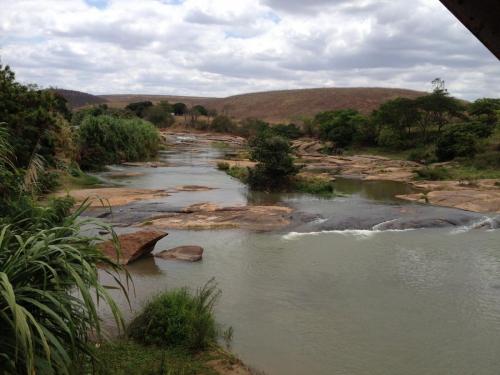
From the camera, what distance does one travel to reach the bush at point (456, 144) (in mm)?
40906

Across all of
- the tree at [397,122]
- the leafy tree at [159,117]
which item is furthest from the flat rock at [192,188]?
the leafy tree at [159,117]

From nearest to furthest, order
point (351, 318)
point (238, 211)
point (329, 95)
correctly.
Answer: point (351, 318) < point (238, 211) < point (329, 95)

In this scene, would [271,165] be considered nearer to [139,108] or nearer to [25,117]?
[25,117]

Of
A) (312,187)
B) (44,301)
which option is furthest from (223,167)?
(44,301)

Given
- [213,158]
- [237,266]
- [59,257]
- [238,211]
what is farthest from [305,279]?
[213,158]

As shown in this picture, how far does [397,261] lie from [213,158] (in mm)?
36386

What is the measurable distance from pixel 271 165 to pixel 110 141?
18263 millimetres

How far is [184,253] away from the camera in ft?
51.0

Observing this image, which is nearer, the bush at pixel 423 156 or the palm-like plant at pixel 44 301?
the palm-like plant at pixel 44 301

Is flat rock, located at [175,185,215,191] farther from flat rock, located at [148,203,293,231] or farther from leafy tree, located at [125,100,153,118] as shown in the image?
leafy tree, located at [125,100,153,118]

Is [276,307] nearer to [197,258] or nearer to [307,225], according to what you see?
[197,258]

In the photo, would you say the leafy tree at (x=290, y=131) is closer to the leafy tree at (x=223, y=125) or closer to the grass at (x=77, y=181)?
the leafy tree at (x=223, y=125)

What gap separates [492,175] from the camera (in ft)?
112

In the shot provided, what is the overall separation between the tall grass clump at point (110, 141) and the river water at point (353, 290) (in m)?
18.3
